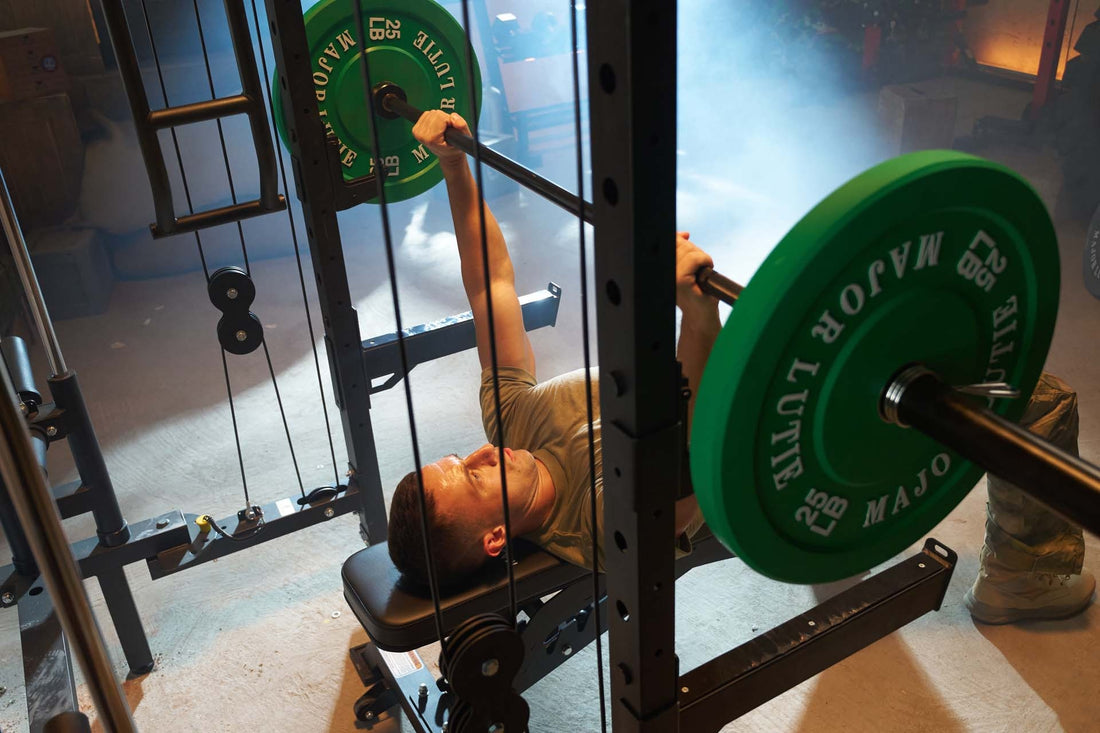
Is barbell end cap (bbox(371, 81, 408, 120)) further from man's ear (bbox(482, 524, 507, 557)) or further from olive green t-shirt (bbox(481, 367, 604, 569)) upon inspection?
man's ear (bbox(482, 524, 507, 557))

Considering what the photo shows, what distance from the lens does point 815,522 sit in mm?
1036

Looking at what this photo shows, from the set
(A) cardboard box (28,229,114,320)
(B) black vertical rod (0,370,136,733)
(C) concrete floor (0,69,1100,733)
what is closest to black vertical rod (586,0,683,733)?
(B) black vertical rod (0,370,136,733)

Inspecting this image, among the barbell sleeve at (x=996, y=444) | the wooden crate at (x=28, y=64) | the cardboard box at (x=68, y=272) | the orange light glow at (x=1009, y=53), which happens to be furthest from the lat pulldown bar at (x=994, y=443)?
the orange light glow at (x=1009, y=53)

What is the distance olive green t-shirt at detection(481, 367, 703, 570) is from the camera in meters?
1.77

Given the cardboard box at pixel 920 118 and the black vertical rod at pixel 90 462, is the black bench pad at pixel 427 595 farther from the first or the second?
the cardboard box at pixel 920 118

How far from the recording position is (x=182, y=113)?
1.65 meters

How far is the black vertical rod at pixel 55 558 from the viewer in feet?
1.59

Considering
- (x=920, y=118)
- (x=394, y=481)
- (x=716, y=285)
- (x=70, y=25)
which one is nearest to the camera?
(x=716, y=285)

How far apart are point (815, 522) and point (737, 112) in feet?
18.2

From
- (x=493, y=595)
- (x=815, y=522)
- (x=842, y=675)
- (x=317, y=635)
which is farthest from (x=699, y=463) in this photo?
(x=317, y=635)

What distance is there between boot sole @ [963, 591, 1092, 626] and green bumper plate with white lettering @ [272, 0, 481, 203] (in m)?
1.68

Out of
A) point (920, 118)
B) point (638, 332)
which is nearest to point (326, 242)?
point (638, 332)

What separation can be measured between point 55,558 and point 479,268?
1543 mm

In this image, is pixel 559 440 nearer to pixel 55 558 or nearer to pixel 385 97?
pixel 385 97
